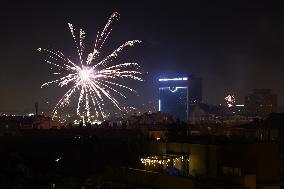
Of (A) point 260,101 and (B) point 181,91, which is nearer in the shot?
(A) point 260,101

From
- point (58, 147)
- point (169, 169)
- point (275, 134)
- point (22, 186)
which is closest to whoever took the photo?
point (22, 186)

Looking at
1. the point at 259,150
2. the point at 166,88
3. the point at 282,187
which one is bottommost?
the point at 282,187

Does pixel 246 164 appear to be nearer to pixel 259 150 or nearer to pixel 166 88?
pixel 259 150

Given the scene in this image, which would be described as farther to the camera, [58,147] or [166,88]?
[166,88]

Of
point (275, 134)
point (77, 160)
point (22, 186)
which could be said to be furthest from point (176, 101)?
point (22, 186)

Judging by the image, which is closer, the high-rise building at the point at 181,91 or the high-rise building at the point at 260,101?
the high-rise building at the point at 260,101

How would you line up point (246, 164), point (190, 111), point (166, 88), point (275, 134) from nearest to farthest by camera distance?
point (246, 164) < point (275, 134) < point (190, 111) < point (166, 88)

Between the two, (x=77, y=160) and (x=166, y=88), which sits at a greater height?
(x=166, y=88)

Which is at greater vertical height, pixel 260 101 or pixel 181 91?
pixel 181 91

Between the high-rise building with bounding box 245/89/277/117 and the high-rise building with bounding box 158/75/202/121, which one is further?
the high-rise building with bounding box 158/75/202/121
